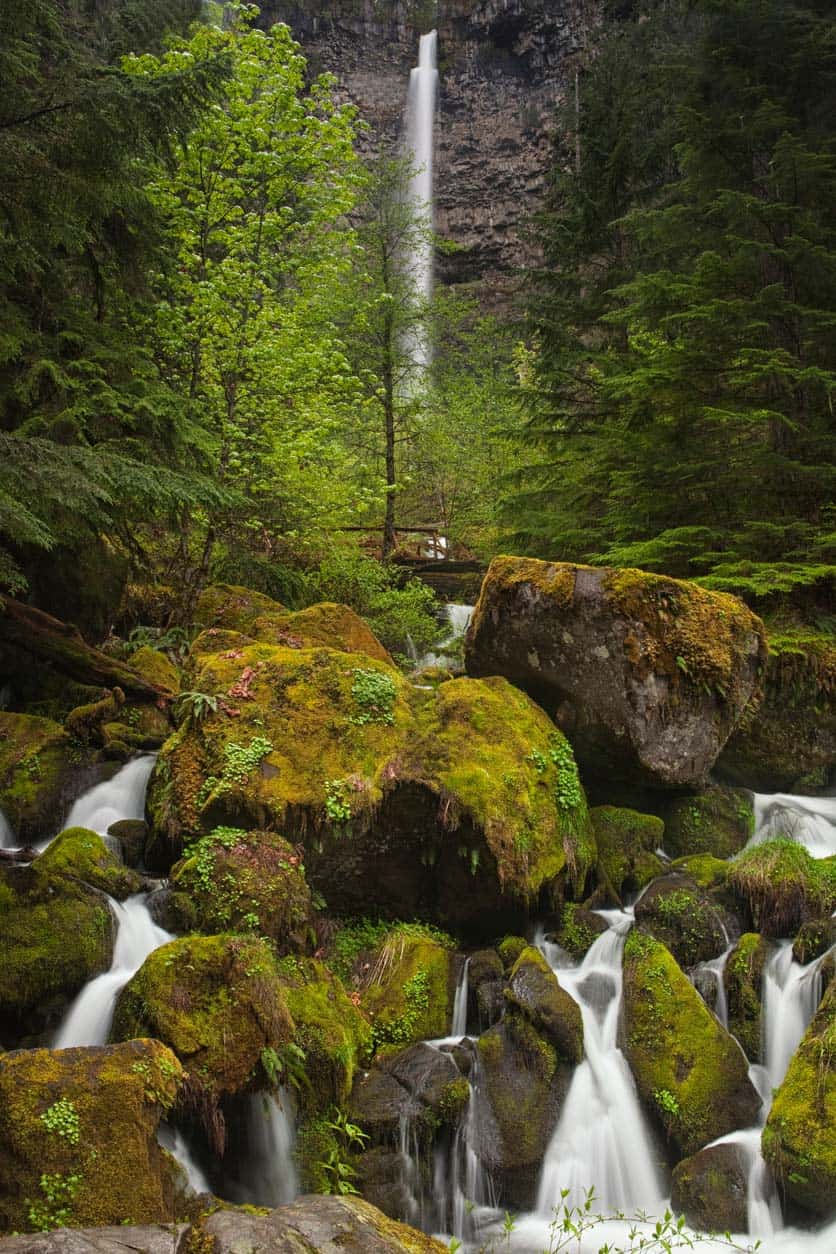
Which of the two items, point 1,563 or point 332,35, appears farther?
point 332,35

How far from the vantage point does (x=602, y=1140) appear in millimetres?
5270

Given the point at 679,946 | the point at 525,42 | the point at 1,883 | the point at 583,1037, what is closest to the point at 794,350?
the point at 679,946

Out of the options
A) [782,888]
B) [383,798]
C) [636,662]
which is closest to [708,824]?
[782,888]

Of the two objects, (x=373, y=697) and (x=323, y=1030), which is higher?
(x=373, y=697)

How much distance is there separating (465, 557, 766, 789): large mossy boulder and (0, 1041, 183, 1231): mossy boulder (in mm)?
5230

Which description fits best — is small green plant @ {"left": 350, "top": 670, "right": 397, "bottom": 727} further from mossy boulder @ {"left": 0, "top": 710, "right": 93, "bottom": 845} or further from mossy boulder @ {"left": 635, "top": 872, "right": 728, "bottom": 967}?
mossy boulder @ {"left": 0, "top": 710, "right": 93, "bottom": 845}

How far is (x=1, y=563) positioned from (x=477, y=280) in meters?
42.5

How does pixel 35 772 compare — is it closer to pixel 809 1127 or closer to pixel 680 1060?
pixel 680 1060

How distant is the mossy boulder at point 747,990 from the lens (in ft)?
18.8

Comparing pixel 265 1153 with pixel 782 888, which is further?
pixel 782 888

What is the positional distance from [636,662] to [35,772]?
629 centimetres

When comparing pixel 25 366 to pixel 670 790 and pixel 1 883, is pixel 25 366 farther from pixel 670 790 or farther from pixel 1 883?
pixel 670 790

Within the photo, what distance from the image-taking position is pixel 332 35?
1832 inches

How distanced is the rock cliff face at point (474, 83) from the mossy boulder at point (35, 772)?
40446 millimetres
